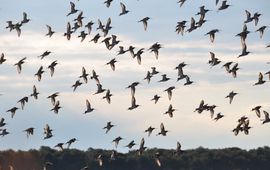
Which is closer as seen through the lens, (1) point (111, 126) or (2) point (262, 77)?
(2) point (262, 77)

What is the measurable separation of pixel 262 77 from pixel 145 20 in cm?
1979

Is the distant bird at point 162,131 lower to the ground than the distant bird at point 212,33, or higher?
lower

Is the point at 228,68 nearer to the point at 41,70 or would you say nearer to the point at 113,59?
the point at 113,59

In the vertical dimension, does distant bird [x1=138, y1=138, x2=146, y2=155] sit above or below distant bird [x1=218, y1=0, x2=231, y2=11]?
below

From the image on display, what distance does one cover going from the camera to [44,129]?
114 m

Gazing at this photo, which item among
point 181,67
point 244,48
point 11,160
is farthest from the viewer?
→ point 11,160

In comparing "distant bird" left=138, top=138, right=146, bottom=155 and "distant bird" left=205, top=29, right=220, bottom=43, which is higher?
"distant bird" left=205, top=29, right=220, bottom=43

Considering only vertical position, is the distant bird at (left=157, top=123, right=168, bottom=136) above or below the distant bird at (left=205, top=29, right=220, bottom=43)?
below

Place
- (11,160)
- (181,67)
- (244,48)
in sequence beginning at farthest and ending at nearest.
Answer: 1. (11,160)
2. (181,67)
3. (244,48)

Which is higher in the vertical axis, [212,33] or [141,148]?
[212,33]

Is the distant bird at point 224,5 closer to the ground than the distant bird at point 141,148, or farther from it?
farther from it

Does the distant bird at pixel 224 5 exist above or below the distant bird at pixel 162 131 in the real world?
above

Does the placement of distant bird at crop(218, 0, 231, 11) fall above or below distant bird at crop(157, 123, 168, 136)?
above

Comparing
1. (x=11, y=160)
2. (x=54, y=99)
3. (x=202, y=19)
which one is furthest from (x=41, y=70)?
(x=11, y=160)
